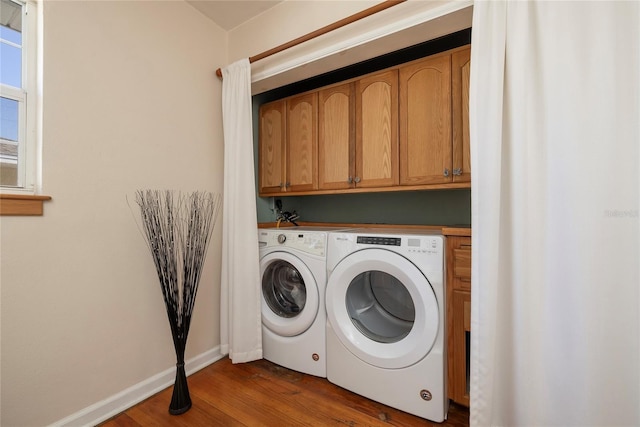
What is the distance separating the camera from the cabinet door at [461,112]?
1.56m

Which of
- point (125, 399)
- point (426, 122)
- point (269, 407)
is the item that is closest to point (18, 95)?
point (125, 399)

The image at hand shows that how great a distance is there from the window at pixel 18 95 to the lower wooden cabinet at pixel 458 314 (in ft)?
6.58

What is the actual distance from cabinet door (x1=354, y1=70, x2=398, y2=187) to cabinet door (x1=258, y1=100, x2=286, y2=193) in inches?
27.5

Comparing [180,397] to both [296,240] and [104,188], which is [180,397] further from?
[104,188]

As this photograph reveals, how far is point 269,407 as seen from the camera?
1453 mm

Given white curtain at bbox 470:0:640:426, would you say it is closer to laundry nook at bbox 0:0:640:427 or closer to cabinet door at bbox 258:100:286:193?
laundry nook at bbox 0:0:640:427

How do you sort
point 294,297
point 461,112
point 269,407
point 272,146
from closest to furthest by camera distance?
point 269,407 < point 461,112 < point 294,297 < point 272,146

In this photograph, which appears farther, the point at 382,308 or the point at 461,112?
the point at 382,308

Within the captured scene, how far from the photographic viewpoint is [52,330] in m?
1.23

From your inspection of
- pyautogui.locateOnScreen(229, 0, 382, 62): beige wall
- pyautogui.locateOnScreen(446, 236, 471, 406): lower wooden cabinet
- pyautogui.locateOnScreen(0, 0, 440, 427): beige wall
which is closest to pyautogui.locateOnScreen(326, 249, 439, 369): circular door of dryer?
pyautogui.locateOnScreen(446, 236, 471, 406): lower wooden cabinet

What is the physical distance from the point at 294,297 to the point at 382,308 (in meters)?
0.64

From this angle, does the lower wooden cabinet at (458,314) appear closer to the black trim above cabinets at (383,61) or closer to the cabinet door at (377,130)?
the cabinet door at (377,130)

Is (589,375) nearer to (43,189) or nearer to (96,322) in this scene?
(96,322)

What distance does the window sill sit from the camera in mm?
1096
